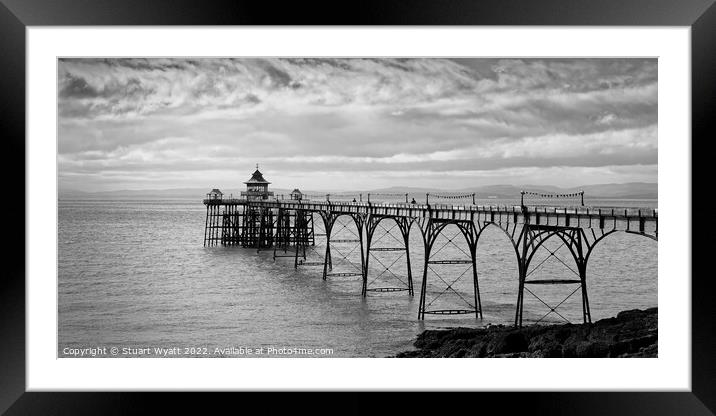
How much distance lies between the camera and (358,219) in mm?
31156

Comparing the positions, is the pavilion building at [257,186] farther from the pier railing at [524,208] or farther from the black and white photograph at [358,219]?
the pier railing at [524,208]

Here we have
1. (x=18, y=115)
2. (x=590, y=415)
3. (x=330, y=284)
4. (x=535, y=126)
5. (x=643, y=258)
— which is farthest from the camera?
(x=643, y=258)

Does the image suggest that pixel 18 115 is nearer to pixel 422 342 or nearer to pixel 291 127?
pixel 422 342

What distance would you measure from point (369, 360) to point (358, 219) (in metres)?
16.8

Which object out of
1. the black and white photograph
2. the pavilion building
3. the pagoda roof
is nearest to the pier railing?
the black and white photograph

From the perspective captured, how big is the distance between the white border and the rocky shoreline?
1501 millimetres

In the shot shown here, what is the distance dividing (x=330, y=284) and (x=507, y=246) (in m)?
34.1

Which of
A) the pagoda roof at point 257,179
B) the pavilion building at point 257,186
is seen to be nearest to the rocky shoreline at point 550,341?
the pavilion building at point 257,186

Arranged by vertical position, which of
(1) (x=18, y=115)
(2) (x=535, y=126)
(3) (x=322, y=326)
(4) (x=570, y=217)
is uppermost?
(2) (x=535, y=126)

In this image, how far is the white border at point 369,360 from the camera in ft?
42.8

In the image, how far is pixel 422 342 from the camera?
61.4 ft

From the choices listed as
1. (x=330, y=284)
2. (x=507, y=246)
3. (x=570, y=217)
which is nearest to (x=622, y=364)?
(x=570, y=217)
